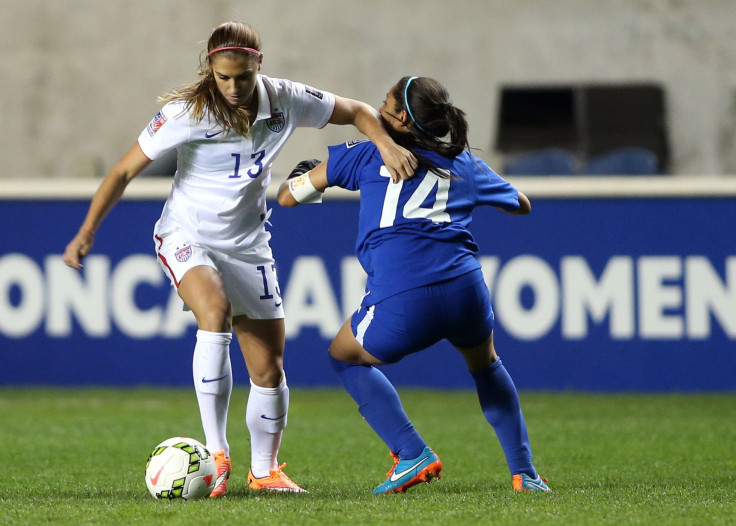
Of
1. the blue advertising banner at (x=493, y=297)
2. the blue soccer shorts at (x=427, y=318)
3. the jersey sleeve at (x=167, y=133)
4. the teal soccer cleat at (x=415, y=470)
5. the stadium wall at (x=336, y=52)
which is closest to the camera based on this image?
the blue soccer shorts at (x=427, y=318)

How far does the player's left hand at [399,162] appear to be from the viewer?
13.1ft

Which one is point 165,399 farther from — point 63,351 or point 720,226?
point 720,226

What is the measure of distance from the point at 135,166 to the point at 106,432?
8.82 feet

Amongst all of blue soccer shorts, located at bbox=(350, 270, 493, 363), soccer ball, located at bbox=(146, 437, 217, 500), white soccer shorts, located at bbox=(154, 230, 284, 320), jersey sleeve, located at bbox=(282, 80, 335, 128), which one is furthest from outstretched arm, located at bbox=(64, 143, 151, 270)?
blue soccer shorts, located at bbox=(350, 270, 493, 363)

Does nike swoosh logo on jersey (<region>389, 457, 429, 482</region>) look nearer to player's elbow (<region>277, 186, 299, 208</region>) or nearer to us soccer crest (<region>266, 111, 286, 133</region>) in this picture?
player's elbow (<region>277, 186, 299, 208</region>)

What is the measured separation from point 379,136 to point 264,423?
120 cm

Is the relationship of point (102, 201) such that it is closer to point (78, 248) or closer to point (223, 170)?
point (78, 248)

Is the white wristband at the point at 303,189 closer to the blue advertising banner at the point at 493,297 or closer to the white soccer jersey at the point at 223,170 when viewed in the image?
the white soccer jersey at the point at 223,170

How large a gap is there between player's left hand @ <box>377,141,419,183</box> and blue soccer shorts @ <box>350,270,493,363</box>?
39 cm

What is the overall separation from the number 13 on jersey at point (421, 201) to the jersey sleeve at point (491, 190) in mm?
136

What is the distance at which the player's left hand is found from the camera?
3986 millimetres

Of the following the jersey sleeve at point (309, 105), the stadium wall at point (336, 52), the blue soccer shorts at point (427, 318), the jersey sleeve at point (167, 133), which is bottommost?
the blue soccer shorts at point (427, 318)

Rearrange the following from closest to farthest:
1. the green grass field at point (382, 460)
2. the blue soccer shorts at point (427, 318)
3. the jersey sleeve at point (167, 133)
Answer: the green grass field at point (382, 460), the blue soccer shorts at point (427, 318), the jersey sleeve at point (167, 133)

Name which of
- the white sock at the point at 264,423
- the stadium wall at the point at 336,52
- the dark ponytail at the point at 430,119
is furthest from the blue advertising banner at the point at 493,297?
the dark ponytail at the point at 430,119
